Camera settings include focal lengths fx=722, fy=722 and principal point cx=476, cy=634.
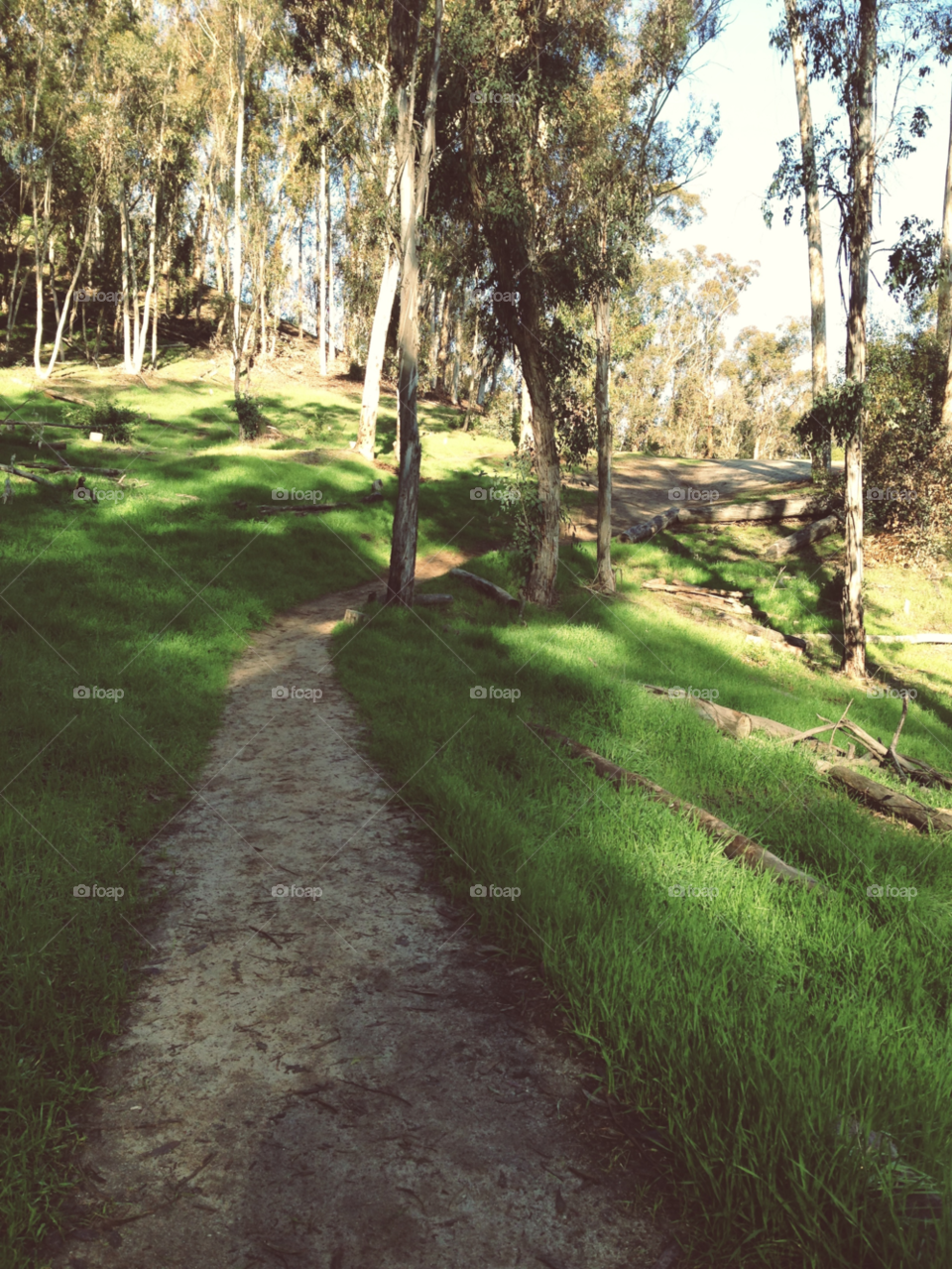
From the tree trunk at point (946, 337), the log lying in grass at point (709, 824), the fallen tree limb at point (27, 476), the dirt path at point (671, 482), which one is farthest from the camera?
the dirt path at point (671, 482)

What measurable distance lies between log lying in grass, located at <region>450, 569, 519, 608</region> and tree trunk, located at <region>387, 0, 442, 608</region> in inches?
89.2

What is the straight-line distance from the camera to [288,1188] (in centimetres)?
263

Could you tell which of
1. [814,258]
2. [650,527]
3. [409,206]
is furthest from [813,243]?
[409,206]

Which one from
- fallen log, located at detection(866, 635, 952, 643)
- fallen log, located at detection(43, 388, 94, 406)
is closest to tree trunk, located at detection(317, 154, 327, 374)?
fallen log, located at detection(43, 388, 94, 406)

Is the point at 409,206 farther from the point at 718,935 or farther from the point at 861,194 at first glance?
the point at 718,935

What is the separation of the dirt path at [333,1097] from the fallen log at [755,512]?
20776 millimetres

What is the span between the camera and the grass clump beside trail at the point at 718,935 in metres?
2.48

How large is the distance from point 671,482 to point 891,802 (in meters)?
25.1

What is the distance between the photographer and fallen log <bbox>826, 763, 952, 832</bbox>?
234 inches

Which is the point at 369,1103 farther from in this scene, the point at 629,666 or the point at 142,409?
the point at 142,409

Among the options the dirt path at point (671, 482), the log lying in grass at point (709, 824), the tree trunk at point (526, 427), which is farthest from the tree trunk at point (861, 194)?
the log lying in grass at point (709, 824)

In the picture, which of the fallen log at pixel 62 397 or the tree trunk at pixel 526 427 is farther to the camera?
the fallen log at pixel 62 397

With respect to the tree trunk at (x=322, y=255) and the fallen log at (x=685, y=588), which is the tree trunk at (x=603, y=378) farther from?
the tree trunk at (x=322, y=255)

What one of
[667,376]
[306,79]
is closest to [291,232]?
[306,79]
